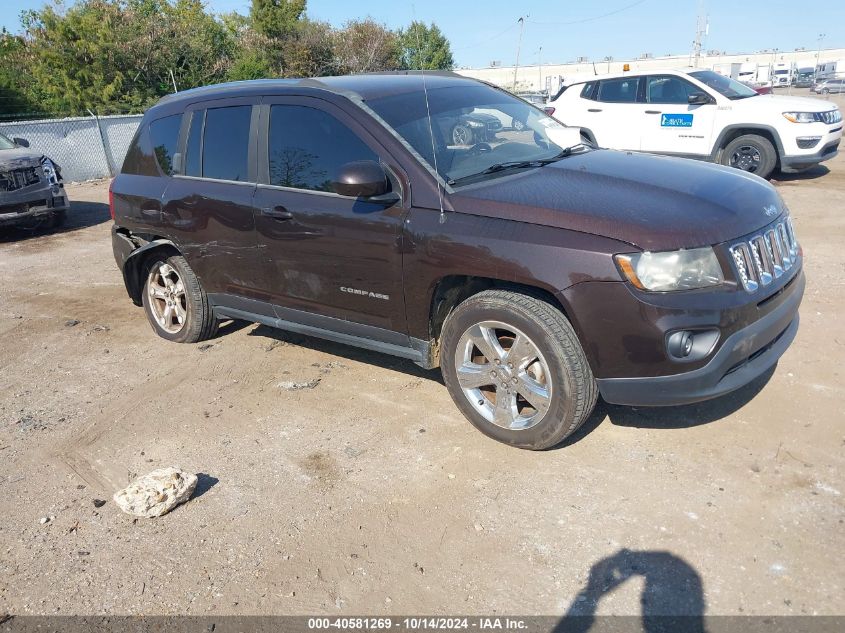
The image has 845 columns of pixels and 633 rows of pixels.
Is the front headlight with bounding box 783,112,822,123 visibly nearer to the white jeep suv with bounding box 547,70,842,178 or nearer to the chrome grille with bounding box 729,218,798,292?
the white jeep suv with bounding box 547,70,842,178

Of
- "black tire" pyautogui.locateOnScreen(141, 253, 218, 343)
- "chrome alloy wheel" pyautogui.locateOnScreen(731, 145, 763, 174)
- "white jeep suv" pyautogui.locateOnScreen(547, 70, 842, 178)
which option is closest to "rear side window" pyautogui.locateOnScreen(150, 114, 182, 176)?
"black tire" pyautogui.locateOnScreen(141, 253, 218, 343)

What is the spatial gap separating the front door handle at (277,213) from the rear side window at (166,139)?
4.02 feet

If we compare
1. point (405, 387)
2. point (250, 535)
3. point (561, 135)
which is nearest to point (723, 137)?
point (561, 135)

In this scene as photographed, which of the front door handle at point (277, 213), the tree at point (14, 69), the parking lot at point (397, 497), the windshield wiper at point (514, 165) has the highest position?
the tree at point (14, 69)

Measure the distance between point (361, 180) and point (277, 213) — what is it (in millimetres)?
885

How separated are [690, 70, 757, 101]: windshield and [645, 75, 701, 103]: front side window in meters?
0.24

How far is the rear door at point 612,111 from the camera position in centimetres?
1116

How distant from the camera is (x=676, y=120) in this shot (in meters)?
10.8

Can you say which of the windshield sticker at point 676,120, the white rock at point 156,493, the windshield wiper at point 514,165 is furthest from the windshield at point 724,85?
the white rock at point 156,493

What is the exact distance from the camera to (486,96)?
461 centimetres

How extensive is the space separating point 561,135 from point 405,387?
6.43ft

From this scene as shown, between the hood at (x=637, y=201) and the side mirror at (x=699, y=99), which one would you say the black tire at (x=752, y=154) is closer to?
the side mirror at (x=699, y=99)

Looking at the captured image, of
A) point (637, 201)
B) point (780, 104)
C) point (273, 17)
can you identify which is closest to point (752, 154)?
point (780, 104)

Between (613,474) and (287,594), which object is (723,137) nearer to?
(613,474)
